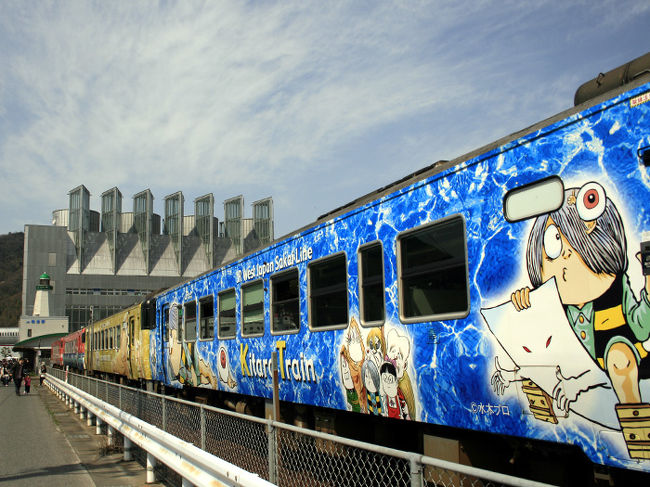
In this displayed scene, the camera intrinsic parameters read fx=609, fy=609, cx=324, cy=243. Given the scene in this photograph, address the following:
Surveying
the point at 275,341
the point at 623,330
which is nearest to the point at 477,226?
the point at 623,330

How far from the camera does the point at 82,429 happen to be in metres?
13.5

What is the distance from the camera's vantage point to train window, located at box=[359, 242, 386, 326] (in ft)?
20.1

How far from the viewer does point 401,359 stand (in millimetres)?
5637

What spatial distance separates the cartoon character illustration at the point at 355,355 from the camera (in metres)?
6.27

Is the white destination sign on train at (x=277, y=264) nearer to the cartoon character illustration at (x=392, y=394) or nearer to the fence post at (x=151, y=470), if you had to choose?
the cartoon character illustration at (x=392, y=394)

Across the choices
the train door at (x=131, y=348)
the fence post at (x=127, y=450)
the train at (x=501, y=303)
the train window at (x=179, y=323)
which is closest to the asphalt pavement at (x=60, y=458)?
the fence post at (x=127, y=450)

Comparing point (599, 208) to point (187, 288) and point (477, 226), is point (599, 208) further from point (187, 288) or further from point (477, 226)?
point (187, 288)

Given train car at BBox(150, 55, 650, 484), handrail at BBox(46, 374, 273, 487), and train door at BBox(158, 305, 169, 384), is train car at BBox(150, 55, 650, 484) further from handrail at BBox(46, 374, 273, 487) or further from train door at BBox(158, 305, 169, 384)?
train door at BBox(158, 305, 169, 384)

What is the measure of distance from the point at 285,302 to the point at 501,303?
4.06 metres

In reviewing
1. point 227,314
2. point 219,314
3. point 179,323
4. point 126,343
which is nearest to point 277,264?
point 227,314

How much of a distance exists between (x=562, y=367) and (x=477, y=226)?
4.31 feet

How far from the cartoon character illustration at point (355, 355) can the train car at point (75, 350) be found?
28.5m

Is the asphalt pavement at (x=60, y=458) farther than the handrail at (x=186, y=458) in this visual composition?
Yes

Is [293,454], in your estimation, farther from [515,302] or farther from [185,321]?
[185,321]
